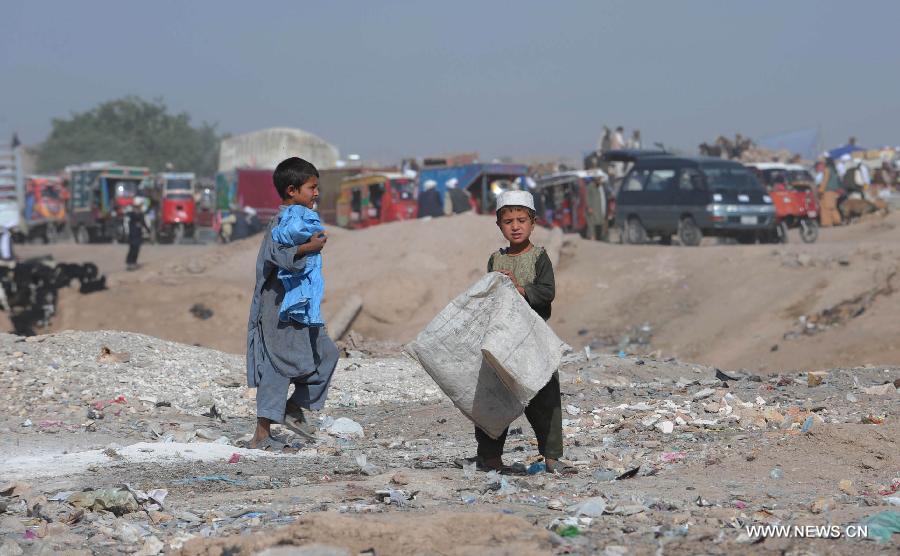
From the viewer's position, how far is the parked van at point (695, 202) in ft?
72.2

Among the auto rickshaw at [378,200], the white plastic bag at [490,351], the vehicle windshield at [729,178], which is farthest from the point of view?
the auto rickshaw at [378,200]

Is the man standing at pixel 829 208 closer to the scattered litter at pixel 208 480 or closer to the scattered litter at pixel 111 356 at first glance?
the scattered litter at pixel 111 356

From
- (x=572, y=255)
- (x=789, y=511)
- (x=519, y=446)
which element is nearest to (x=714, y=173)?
(x=572, y=255)

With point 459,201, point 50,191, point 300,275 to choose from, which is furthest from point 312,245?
point 50,191

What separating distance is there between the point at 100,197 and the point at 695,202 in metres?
24.9

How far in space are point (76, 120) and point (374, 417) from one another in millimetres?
86167

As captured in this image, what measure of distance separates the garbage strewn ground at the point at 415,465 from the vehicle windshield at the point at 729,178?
Result: 1158cm

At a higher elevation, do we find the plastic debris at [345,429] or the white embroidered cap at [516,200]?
the white embroidered cap at [516,200]

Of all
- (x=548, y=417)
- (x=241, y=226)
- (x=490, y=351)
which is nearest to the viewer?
(x=490, y=351)

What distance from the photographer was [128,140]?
89562mm

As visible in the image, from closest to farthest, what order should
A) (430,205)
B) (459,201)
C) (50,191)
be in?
(459,201) → (430,205) → (50,191)

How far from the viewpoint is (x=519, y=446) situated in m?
7.40

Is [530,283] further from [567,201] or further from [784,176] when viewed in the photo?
[784,176]

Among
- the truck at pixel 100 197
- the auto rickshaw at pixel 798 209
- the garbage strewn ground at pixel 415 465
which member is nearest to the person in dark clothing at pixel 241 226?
the truck at pixel 100 197
